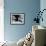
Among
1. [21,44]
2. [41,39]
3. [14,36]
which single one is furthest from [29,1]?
[41,39]

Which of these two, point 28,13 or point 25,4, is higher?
point 25,4

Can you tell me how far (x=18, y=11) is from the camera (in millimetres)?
5867

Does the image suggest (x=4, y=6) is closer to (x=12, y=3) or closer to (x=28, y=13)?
(x=12, y=3)

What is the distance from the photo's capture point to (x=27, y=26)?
19.4 ft

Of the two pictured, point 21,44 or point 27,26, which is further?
point 27,26

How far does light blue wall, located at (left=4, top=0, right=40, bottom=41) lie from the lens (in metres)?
5.84

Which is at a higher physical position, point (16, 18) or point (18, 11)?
point (18, 11)

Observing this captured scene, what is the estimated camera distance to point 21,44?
4219 mm

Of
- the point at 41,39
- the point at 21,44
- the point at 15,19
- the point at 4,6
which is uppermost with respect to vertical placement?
the point at 4,6

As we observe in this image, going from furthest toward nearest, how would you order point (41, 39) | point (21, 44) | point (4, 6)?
point (4, 6) < point (21, 44) < point (41, 39)

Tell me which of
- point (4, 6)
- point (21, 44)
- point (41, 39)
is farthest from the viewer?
point (4, 6)

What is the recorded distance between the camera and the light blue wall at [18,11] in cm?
584

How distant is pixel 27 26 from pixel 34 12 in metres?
0.67

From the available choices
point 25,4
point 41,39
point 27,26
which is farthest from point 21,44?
point 25,4
